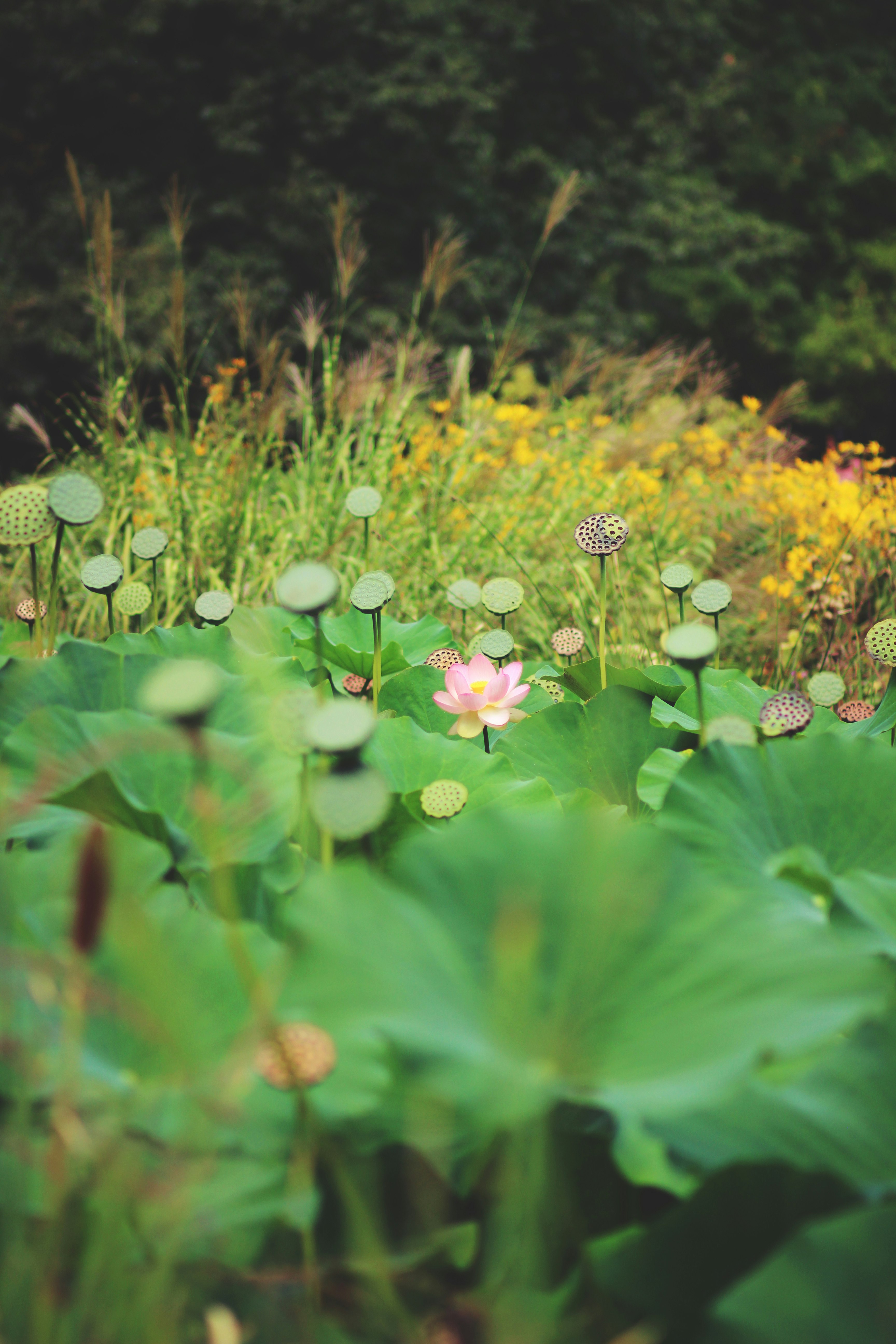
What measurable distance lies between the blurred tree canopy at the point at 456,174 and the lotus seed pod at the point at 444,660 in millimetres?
6435

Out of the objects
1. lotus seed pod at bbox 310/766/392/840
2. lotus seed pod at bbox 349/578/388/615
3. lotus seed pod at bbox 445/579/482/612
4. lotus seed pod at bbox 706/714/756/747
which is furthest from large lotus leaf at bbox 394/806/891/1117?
lotus seed pod at bbox 445/579/482/612

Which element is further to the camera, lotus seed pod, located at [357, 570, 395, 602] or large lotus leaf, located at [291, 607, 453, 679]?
large lotus leaf, located at [291, 607, 453, 679]

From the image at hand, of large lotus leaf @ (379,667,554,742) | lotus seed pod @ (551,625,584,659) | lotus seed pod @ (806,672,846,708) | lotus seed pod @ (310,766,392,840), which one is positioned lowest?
large lotus leaf @ (379,667,554,742)

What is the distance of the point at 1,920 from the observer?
0.36 meters

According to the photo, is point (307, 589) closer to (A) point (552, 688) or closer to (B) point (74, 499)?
(B) point (74, 499)

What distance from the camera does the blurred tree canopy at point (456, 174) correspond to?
7.79m

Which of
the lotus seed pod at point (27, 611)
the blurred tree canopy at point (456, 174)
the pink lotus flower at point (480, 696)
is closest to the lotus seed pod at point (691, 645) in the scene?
the pink lotus flower at point (480, 696)

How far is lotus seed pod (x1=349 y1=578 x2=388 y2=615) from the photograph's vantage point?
→ 0.71 m

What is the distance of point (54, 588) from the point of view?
82 cm

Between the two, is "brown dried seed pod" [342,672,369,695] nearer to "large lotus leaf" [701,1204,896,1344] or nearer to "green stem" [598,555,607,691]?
"green stem" [598,555,607,691]

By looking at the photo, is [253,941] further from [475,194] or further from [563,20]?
[563,20]

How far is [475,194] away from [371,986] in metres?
9.63

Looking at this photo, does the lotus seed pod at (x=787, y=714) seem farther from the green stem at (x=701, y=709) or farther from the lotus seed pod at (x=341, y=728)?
the lotus seed pod at (x=341, y=728)

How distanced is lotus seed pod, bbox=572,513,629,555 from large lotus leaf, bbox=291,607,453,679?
0.91 ft
